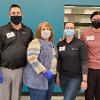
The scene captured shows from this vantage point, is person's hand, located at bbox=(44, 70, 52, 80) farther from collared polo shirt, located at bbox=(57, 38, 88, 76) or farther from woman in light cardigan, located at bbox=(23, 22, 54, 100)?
collared polo shirt, located at bbox=(57, 38, 88, 76)

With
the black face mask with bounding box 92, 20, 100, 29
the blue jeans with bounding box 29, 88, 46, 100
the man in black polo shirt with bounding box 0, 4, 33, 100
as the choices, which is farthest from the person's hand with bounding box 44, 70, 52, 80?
the black face mask with bounding box 92, 20, 100, 29

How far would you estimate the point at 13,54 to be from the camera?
10.2ft

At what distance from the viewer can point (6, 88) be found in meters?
3.20

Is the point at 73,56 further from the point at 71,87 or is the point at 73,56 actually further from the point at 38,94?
the point at 38,94

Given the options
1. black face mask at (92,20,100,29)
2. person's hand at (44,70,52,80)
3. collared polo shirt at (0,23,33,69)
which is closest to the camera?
person's hand at (44,70,52,80)

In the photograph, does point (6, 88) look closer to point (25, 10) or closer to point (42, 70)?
point (42, 70)

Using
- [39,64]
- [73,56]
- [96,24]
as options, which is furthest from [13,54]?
[96,24]

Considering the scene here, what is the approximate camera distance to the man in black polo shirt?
10.3 feet

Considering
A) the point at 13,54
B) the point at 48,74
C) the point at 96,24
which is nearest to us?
the point at 48,74

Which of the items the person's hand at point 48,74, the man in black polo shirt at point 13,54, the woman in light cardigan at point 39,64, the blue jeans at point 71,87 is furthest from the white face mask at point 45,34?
the blue jeans at point 71,87

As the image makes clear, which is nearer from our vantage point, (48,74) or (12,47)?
(48,74)

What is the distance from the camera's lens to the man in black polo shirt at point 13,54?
3.13 metres

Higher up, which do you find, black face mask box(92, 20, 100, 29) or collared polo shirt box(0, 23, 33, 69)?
black face mask box(92, 20, 100, 29)

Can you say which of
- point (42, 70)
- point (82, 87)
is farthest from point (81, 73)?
point (42, 70)
